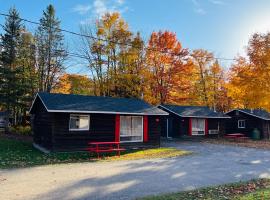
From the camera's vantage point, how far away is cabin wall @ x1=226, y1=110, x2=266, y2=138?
36406 mm

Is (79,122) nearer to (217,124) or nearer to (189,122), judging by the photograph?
(189,122)

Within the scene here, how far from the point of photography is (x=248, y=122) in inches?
1479

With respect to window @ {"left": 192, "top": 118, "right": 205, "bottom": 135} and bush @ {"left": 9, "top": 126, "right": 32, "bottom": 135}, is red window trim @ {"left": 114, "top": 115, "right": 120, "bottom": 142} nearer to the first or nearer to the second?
window @ {"left": 192, "top": 118, "right": 205, "bottom": 135}

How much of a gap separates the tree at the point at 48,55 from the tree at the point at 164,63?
1092cm

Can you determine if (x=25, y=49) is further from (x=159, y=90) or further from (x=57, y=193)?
(x=57, y=193)

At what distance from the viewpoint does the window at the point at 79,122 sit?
65.8 ft

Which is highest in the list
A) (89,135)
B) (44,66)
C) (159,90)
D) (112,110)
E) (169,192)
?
(44,66)

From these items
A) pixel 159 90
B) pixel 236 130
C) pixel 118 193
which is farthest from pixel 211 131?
pixel 118 193

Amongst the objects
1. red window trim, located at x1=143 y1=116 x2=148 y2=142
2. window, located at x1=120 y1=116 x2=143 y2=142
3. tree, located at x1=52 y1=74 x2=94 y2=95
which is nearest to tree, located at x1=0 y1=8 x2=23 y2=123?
tree, located at x1=52 y1=74 x2=94 y2=95

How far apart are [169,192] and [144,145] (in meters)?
14.0

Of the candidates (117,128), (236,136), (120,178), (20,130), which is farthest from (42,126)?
(236,136)

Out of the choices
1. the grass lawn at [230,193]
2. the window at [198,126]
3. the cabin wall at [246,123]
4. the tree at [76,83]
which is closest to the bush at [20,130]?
the tree at [76,83]

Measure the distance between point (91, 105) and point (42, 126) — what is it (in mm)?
3960

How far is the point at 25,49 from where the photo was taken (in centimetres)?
3850
